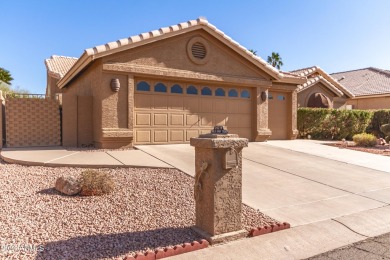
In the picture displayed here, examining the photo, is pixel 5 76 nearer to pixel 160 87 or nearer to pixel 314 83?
pixel 160 87

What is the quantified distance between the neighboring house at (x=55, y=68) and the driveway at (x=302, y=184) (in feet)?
36.3

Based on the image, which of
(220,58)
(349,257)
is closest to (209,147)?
(349,257)

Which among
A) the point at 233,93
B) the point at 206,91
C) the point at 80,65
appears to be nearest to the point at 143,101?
the point at 80,65

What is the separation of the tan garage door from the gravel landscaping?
911cm

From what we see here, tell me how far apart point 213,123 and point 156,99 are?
2714mm

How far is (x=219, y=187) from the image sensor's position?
4.09 meters

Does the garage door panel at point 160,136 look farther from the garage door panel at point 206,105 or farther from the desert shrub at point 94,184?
the desert shrub at point 94,184

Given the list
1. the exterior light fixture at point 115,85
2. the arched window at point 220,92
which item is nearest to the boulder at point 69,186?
Result: the exterior light fixture at point 115,85

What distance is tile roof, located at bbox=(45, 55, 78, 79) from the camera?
61.3 feet

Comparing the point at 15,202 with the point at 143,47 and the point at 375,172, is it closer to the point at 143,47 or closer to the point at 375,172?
the point at 143,47

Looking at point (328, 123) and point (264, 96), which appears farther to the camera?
point (328, 123)

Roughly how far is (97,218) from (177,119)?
292 inches

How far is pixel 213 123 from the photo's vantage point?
12.5 metres

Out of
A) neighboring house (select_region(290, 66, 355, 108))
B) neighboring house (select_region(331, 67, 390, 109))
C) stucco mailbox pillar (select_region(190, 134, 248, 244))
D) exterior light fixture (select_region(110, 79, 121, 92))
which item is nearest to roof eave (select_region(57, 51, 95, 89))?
exterior light fixture (select_region(110, 79, 121, 92))
